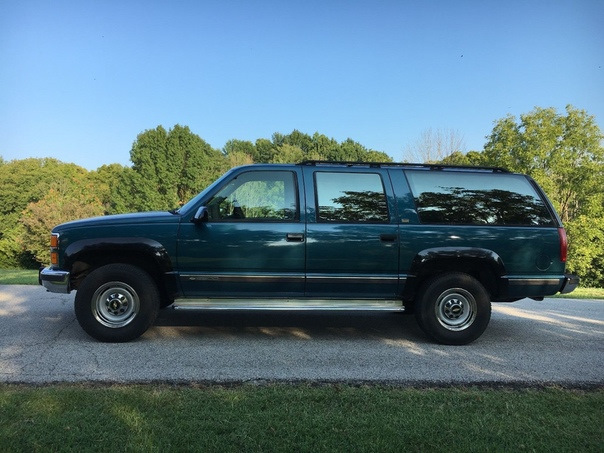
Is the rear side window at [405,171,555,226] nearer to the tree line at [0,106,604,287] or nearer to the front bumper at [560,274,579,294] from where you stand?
the front bumper at [560,274,579,294]

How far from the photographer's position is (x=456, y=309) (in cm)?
542

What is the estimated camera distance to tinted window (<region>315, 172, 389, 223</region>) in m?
5.33

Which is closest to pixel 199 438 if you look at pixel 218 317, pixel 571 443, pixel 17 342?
pixel 571 443

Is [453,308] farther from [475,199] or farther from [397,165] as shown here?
[397,165]

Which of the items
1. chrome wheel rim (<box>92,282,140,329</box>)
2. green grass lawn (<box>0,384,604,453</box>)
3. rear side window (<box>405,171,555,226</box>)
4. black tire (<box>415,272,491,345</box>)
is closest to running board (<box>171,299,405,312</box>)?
black tire (<box>415,272,491,345</box>)

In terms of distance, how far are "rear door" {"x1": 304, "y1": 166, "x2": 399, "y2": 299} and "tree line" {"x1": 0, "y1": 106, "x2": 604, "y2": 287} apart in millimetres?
19594

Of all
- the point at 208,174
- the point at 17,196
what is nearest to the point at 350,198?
the point at 208,174

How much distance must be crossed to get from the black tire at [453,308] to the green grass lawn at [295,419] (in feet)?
5.00

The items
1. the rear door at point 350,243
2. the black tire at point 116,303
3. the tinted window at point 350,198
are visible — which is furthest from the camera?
the tinted window at point 350,198

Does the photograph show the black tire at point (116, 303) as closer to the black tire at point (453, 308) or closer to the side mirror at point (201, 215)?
the side mirror at point (201, 215)

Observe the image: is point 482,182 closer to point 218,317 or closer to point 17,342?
point 218,317

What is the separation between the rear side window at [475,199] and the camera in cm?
541

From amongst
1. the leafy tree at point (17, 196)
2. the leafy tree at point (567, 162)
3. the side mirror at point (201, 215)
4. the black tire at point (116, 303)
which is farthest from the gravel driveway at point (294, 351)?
the leafy tree at point (17, 196)

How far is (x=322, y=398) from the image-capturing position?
11.6 feet
